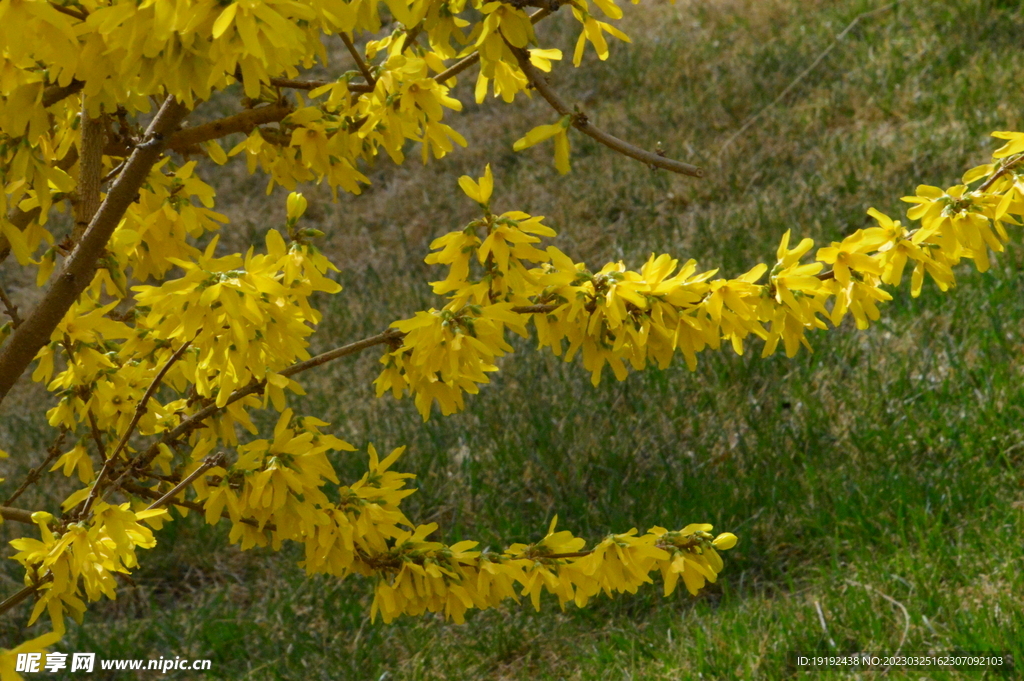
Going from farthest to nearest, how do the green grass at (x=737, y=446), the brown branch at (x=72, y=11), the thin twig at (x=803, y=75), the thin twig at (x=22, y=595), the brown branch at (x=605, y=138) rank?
1. the thin twig at (x=803, y=75)
2. the green grass at (x=737, y=446)
3. the thin twig at (x=22, y=595)
4. the brown branch at (x=605, y=138)
5. the brown branch at (x=72, y=11)

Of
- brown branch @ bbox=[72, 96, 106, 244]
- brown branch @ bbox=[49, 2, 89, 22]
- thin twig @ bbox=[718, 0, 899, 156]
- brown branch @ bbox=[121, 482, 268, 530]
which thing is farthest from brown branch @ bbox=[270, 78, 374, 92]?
thin twig @ bbox=[718, 0, 899, 156]

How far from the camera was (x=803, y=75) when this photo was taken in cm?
551

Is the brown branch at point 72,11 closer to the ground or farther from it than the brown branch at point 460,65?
farther from it

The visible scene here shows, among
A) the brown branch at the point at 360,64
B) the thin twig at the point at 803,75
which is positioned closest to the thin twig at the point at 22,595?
the brown branch at the point at 360,64

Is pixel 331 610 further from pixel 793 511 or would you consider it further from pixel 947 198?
pixel 947 198

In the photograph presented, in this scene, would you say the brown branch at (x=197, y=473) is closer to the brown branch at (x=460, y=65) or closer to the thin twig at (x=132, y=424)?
the thin twig at (x=132, y=424)

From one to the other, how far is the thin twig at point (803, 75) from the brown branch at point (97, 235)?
13.2 feet

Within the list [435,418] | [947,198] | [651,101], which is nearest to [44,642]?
[947,198]

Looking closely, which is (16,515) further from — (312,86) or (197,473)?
(312,86)

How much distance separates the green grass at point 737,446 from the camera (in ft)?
8.80

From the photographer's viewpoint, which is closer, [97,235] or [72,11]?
[72,11]

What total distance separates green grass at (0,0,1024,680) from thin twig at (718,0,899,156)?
0.06 meters

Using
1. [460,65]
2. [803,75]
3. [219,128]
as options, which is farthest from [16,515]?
[803,75]

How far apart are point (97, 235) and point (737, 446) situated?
2.34 meters
